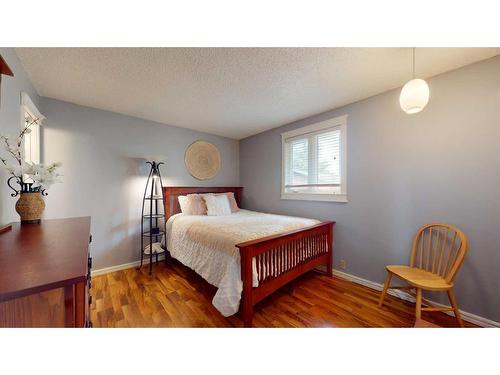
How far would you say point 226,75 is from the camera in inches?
67.2

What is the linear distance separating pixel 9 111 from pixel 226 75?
63.3 inches

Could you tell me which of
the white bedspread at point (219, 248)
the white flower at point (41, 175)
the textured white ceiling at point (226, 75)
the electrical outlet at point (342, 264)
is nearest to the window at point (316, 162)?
the textured white ceiling at point (226, 75)

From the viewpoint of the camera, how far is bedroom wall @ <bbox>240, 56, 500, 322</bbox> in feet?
4.88

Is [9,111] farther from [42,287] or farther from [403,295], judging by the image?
[403,295]

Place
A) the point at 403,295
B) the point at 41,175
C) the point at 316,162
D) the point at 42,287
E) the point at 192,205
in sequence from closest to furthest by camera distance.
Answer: the point at 42,287 < the point at 41,175 < the point at 403,295 < the point at 316,162 < the point at 192,205

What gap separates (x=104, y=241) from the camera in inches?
99.2

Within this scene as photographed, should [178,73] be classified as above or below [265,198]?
above

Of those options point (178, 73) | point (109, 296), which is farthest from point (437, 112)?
point (109, 296)

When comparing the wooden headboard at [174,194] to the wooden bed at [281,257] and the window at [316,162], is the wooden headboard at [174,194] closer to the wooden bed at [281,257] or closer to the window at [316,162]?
the window at [316,162]

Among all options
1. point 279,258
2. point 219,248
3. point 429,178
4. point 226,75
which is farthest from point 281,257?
point 226,75

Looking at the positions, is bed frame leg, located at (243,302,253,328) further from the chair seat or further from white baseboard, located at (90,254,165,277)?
white baseboard, located at (90,254,165,277)

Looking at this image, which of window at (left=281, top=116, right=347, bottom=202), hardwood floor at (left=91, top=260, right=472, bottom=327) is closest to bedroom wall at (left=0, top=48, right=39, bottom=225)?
hardwood floor at (left=91, top=260, right=472, bottom=327)
